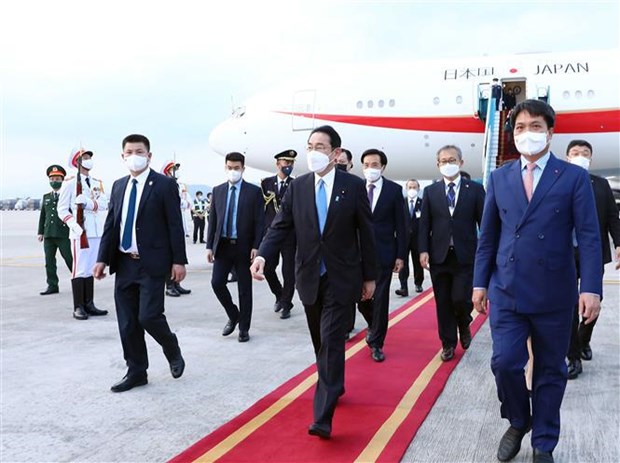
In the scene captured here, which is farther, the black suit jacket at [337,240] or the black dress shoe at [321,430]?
the black suit jacket at [337,240]

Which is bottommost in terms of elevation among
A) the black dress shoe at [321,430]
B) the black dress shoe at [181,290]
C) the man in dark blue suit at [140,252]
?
the black dress shoe at [181,290]

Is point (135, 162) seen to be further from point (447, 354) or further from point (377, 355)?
point (447, 354)

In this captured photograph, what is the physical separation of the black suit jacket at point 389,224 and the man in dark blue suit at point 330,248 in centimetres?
157

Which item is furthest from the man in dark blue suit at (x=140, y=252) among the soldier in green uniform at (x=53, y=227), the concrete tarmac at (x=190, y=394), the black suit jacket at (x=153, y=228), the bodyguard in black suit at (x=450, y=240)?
the soldier in green uniform at (x=53, y=227)

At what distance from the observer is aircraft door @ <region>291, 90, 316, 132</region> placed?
54.2 feet

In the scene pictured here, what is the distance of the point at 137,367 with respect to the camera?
175 inches

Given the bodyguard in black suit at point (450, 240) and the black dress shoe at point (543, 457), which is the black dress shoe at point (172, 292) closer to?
the bodyguard in black suit at point (450, 240)

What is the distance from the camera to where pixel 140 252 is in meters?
4.39

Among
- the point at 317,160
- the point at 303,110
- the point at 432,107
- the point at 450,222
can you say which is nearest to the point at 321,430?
the point at 317,160

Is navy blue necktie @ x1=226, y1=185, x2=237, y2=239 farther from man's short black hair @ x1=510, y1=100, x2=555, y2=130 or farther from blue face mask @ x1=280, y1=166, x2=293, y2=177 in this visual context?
man's short black hair @ x1=510, y1=100, x2=555, y2=130

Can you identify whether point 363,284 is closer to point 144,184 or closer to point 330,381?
point 330,381

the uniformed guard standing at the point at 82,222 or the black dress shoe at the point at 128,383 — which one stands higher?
the uniformed guard standing at the point at 82,222

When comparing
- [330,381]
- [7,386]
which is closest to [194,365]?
[7,386]

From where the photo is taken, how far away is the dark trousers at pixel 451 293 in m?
5.00
